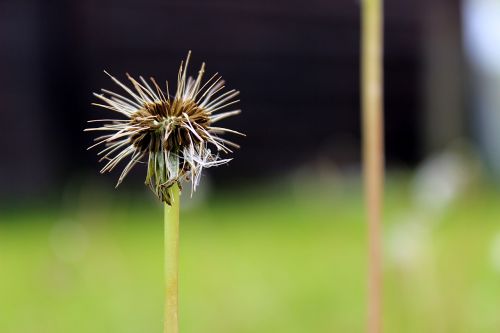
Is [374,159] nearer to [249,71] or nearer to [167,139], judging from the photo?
[167,139]

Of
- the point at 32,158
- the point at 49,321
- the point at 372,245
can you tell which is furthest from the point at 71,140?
the point at 372,245

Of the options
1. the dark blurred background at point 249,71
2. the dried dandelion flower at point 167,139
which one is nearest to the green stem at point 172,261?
the dried dandelion flower at point 167,139

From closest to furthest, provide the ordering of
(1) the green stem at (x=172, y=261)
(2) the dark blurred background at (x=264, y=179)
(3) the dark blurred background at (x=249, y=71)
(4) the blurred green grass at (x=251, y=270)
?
(1) the green stem at (x=172, y=261) → (4) the blurred green grass at (x=251, y=270) → (2) the dark blurred background at (x=264, y=179) → (3) the dark blurred background at (x=249, y=71)

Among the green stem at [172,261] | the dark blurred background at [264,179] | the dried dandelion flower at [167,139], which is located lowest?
the green stem at [172,261]

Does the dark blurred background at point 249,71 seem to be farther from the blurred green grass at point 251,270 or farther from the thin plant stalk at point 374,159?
the thin plant stalk at point 374,159

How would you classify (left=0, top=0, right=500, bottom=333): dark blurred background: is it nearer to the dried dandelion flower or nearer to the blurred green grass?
the blurred green grass

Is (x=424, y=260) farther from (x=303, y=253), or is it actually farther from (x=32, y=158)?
(x=32, y=158)
